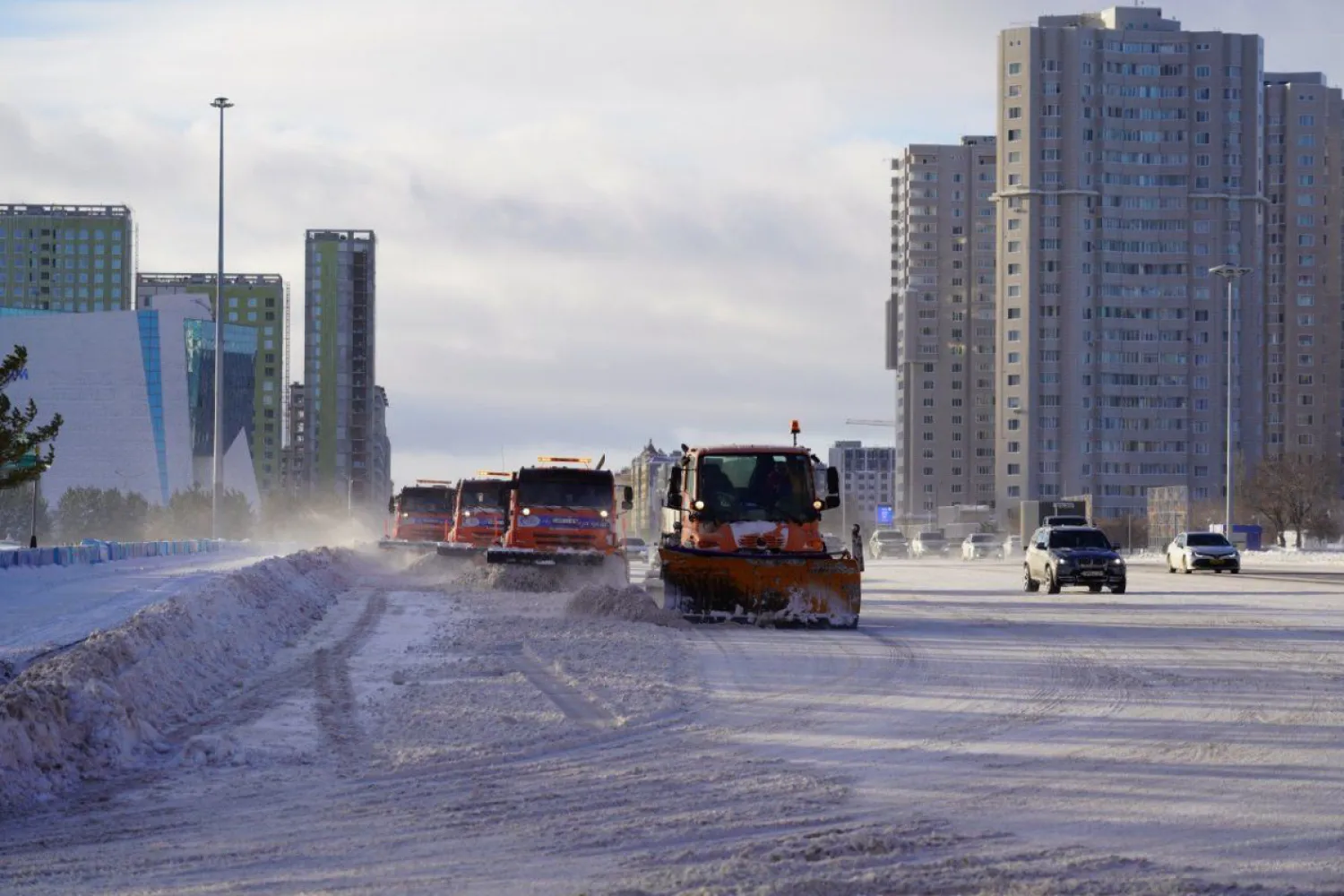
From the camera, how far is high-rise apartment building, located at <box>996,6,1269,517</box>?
148 metres

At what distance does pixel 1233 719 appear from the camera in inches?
522

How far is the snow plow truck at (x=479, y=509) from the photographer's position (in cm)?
4531

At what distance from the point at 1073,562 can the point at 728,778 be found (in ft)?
Answer: 99.1

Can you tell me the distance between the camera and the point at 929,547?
9806 cm

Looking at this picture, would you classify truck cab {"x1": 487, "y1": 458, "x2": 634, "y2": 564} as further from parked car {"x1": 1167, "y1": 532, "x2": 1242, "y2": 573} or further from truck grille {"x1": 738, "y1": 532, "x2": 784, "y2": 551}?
parked car {"x1": 1167, "y1": 532, "x2": 1242, "y2": 573}

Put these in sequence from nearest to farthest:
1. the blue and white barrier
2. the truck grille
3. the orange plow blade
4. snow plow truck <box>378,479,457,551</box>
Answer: the orange plow blade → the truck grille → the blue and white barrier → snow plow truck <box>378,479,457,551</box>

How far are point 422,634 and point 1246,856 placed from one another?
52.0 feet

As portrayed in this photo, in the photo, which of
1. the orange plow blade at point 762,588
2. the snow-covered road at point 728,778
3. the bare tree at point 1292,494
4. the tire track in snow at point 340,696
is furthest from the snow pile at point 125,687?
the bare tree at point 1292,494

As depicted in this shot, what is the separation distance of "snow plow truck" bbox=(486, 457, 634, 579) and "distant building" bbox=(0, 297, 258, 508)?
130 meters

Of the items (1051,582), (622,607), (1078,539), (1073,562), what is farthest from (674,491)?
(1078,539)

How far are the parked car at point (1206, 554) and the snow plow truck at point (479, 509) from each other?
883 inches

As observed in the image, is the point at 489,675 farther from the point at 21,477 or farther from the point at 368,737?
the point at 21,477

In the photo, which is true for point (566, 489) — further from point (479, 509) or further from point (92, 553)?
point (92, 553)

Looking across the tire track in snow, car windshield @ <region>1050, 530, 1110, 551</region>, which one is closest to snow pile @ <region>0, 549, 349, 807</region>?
the tire track in snow
